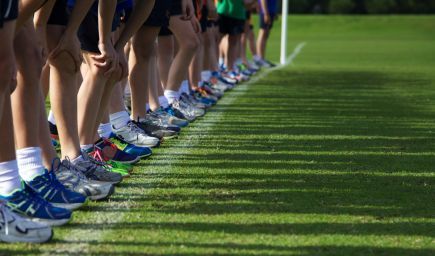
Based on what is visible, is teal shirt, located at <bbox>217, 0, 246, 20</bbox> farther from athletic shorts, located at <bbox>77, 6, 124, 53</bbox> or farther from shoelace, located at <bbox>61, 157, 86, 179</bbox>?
shoelace, located at <bbox>61, 157, 86, 179</bbox>

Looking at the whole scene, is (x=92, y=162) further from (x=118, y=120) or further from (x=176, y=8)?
(x=176, y=8)

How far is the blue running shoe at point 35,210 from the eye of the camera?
4.31 metres

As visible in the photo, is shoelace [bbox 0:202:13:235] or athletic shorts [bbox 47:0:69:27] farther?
athletic shorts [bbox 47:0:69:27]

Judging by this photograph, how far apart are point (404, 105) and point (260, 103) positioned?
1716mm

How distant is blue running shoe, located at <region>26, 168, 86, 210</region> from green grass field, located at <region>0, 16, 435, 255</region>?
91 mm

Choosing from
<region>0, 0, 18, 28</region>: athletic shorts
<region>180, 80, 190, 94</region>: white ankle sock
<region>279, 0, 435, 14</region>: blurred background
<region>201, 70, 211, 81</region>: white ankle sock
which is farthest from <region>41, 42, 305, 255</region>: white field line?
<region>279, 0, 435, 14</region>: blurred background

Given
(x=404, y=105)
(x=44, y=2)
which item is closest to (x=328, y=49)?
(x=404, y=105)

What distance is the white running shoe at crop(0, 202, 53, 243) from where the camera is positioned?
400 cm

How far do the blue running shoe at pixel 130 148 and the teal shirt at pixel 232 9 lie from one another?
7916mm

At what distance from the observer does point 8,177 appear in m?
4.34

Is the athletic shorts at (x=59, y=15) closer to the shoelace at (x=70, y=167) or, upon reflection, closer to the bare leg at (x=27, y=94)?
the bare leg at (x=27, y=94)

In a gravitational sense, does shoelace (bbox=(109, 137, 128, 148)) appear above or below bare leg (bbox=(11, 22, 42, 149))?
below

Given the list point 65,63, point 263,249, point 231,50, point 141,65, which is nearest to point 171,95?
point 141,65

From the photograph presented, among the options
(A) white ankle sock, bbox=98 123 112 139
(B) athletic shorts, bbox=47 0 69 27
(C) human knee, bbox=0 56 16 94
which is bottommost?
(A) white ankle sock, bbox=98 123 112 139
